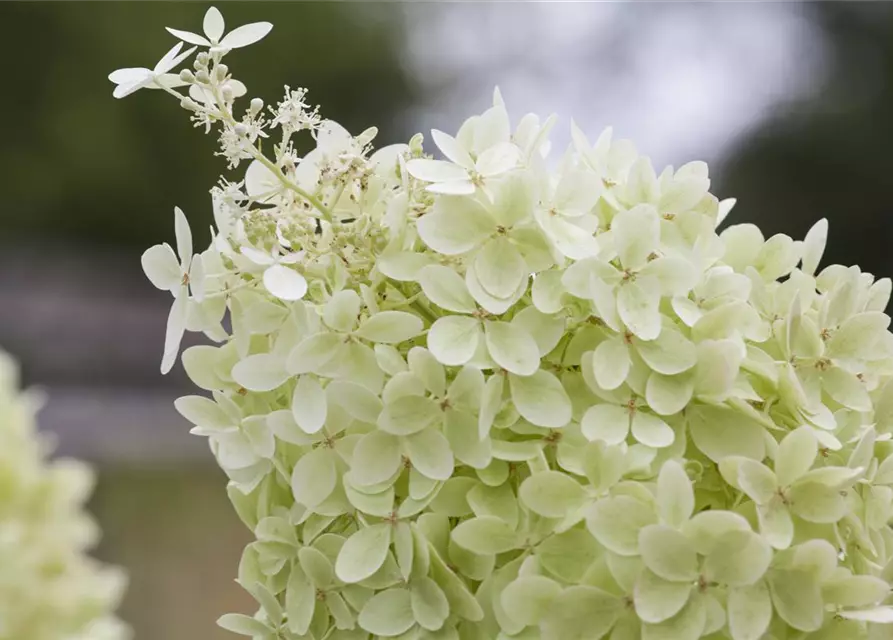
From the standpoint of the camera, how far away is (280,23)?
274 centimetres

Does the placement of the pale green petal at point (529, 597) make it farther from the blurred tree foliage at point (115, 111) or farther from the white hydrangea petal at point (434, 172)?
the blurred tree foliage at point (115, 111)

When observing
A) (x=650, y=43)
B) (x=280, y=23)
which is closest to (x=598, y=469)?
(x=650, y=43)

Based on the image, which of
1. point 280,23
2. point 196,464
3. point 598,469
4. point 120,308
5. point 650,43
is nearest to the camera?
point 598,469

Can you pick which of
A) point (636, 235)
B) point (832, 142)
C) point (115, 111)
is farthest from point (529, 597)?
point (115, 111)

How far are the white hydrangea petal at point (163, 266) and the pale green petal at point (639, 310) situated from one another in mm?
153

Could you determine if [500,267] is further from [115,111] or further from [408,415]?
[115,111]

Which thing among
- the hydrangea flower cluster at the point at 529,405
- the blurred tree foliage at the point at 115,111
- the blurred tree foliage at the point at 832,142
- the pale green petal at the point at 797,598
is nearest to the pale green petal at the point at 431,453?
the hydrangea flower cluster at the point at 529,405

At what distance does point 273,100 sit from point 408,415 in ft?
7.63

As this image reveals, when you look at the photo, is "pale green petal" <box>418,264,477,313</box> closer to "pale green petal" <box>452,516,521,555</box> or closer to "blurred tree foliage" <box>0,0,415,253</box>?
"pale green petal" <box>452,516,521,555</box>

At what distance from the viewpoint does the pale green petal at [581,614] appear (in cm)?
26

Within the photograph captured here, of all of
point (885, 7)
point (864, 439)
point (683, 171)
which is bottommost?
point (864, 439)

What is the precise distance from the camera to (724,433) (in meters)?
0.28

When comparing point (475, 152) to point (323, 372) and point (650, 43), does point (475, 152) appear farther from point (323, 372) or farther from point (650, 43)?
point (650, 43)

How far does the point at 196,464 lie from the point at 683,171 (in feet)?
5.52
